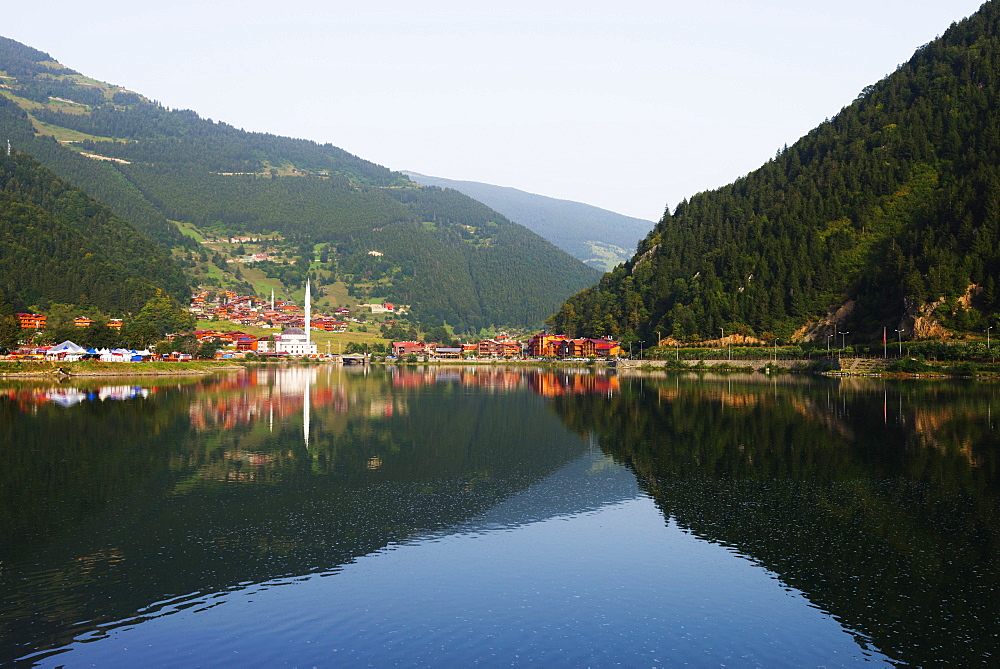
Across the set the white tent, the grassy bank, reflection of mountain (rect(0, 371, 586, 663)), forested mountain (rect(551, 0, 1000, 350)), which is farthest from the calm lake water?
forested mountain (rect(551, 0, 1000, 350))

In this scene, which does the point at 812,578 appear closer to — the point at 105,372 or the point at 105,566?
the point at 105,566

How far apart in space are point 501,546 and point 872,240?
501 feet

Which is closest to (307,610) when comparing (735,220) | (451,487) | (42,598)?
(42,598)

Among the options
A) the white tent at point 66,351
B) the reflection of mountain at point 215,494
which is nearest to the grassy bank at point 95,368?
the white tent at point 66,351

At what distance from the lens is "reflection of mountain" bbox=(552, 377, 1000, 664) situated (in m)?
19.9

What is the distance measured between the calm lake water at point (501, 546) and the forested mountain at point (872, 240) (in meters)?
83.7

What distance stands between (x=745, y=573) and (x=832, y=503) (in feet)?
32.6

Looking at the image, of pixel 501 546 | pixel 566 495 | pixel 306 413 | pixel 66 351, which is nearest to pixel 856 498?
pixel 566 495

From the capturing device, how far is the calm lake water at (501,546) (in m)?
18.1

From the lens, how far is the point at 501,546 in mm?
25938

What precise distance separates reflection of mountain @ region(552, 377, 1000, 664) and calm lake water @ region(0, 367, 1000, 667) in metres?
0.14

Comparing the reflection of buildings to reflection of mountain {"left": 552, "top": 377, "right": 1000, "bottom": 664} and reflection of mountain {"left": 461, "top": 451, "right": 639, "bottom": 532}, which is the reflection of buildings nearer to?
reflection of mountain {"left": 552, "top": 377, "right": 1000, "bottom": 664}

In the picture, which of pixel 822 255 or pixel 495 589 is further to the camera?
pixel 822 255

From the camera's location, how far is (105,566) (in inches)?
896
